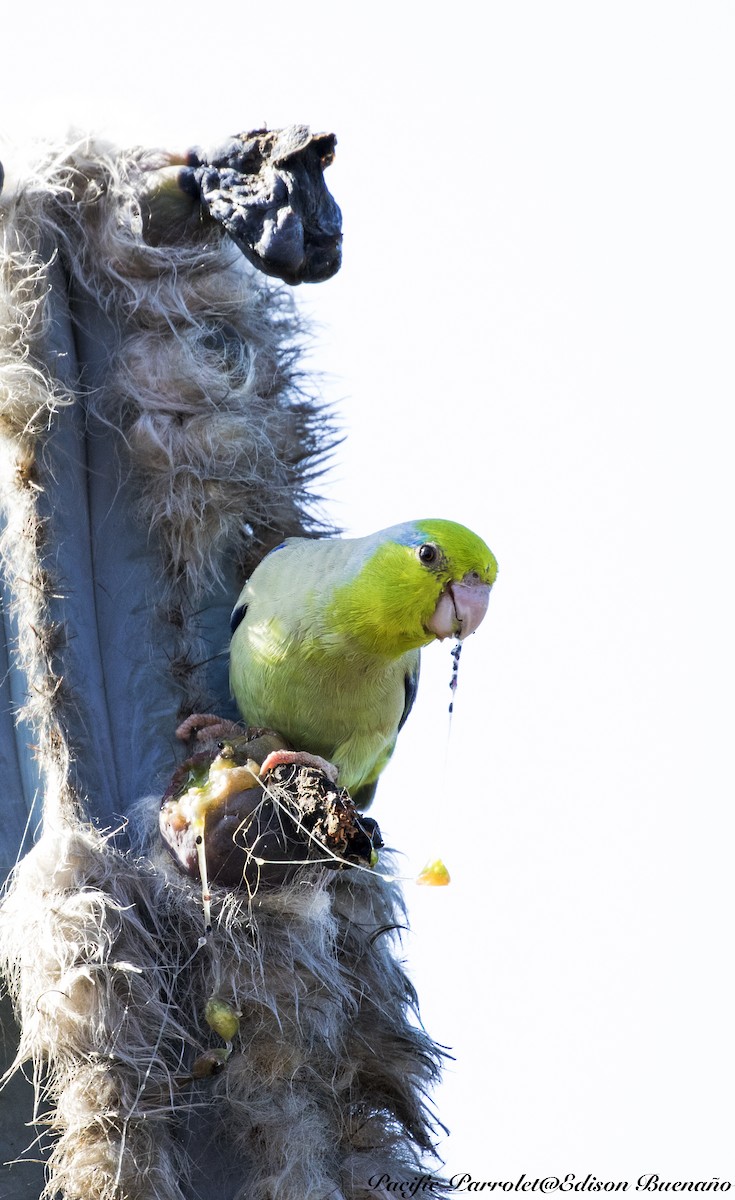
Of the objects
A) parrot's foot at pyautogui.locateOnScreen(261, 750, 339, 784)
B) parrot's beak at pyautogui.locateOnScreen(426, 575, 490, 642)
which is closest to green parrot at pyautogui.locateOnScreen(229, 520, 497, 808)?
parrot's beak at pyautogui.locateOnScreen(426, 575, 490, 642)

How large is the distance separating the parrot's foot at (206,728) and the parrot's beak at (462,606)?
573mm

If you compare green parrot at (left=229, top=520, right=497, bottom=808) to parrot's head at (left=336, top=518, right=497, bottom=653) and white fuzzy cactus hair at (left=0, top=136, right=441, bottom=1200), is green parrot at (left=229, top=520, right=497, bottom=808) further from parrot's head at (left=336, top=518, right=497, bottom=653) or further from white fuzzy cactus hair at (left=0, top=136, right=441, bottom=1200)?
white fuzzy cactus hair at (left=0, top=136, right=441, bottom=1200)

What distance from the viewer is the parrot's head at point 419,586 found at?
3529 millimetres

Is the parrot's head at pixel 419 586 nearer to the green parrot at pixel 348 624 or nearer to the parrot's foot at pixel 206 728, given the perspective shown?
the green parrot at pixel 348 624

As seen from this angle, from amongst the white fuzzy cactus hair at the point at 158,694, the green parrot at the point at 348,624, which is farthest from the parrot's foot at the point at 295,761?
the green parrot at the point at 348,624

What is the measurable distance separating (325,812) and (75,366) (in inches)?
57.4

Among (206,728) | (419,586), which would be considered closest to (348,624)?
(419,586)

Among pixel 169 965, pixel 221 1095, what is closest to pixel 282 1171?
pixel 221 1095

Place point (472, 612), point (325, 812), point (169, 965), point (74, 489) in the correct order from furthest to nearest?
point (74, 489)
point (472, 612)
point (169, 965)
point (325, 812)

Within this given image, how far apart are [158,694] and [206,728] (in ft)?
0.63

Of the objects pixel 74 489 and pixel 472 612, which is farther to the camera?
pixel 74 489

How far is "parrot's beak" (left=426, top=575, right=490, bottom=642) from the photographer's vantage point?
11.5 feet

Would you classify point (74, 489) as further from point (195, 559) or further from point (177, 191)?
point (177, 191)

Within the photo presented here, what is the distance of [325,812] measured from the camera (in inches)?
121
